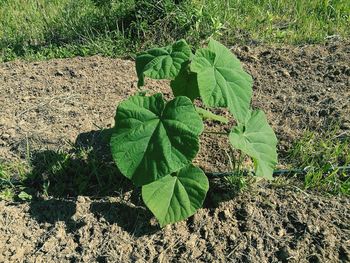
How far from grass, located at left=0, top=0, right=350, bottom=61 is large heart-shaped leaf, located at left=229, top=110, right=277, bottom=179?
177cm

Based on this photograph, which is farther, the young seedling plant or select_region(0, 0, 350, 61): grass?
select_region(0, 0, 350, 61): grass

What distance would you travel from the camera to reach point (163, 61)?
2.48 metres

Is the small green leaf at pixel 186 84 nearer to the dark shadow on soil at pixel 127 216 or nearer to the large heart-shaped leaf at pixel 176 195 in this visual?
the large heart-shaped leaf at pixel 176 195

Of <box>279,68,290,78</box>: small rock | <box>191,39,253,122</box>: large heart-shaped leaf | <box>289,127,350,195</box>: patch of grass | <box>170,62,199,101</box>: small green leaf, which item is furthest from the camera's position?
<box>279,68,290,78</box>: small rock

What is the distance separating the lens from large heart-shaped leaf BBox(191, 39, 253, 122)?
2334 millimetres

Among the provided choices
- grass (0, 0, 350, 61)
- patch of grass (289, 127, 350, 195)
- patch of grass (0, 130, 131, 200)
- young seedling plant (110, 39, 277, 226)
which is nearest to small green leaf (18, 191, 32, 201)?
patch of grass (0, 130, 131, 200)

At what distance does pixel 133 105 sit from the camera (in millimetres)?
2383

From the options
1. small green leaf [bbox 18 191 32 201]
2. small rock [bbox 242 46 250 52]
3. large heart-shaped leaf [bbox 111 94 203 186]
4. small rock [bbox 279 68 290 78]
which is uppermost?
large heart-shaped leaf [bbox 111 94 203 186]

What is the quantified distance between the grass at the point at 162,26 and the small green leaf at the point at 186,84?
177 centimetres

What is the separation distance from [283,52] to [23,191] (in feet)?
8.21

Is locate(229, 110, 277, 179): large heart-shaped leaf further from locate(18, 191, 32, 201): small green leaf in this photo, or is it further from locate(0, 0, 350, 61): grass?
locate(0, 0, 350, 61): grass

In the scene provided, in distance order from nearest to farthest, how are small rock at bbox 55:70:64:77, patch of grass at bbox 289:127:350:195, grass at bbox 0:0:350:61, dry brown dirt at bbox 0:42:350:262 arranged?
dry brown dirt at bbox 0:42:350:262 → patch of grass at bbox 289:127:350:195 → small rock at bbox 55:70:64:77 → grass at bbox 0:0:350:61

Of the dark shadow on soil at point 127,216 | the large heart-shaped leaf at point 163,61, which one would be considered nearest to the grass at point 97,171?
the dark shadow on soil at point 127,216

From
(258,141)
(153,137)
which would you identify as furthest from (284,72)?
(153,137)
